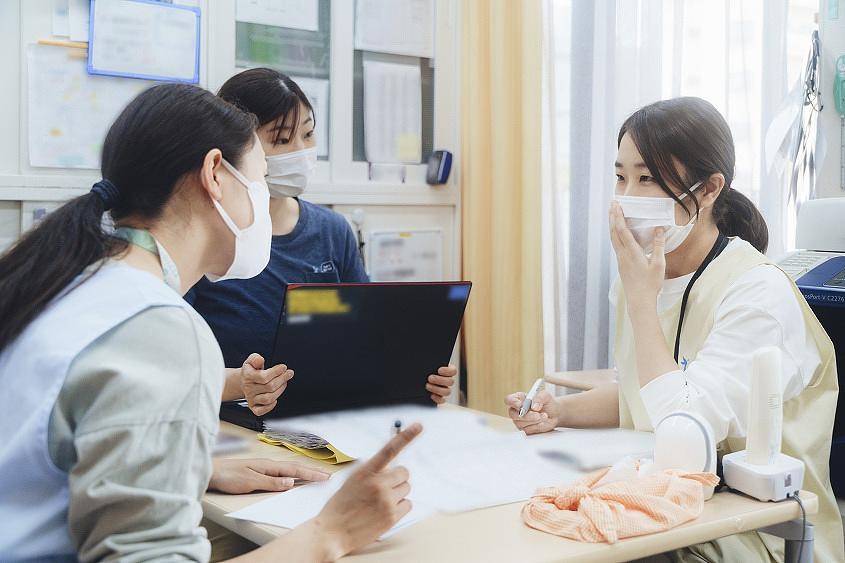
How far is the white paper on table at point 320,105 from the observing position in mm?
2787

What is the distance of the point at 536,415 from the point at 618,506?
531mm

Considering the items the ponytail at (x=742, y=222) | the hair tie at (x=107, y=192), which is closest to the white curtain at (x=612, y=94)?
the ponytail at (x=742, y=222)

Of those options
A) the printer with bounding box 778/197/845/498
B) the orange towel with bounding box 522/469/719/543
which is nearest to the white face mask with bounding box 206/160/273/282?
the orange towel with bounding box 522/469/719/543

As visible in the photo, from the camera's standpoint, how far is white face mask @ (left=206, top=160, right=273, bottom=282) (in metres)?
1.05

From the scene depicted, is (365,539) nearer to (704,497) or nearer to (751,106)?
(704,497)

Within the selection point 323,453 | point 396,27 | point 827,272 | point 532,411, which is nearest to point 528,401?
point 532,411

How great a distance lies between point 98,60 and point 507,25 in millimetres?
1299

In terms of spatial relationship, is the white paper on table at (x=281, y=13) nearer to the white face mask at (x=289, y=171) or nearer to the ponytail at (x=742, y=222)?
the white face mask at (x=289, y=171)

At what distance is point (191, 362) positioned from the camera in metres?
0.80

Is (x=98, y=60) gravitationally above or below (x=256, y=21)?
below

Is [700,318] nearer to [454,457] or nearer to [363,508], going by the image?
[454,457]

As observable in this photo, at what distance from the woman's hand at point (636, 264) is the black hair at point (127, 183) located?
0.76 metres

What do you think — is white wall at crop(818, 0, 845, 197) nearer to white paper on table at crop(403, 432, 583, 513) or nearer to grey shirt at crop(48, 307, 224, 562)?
white paper on table at crop(403, 432, 583, 513)

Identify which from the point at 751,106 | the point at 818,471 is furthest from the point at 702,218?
the point at 751,106
